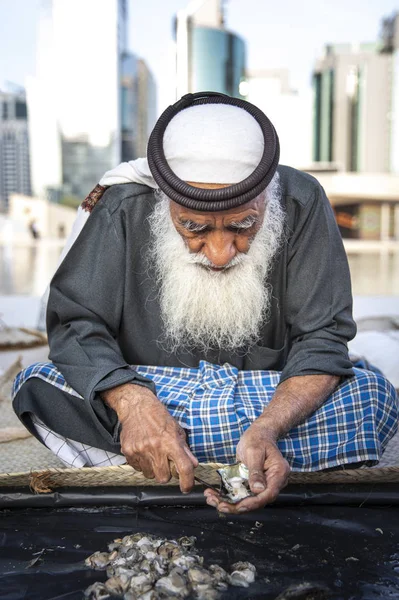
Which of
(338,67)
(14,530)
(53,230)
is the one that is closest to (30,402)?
(14,530)

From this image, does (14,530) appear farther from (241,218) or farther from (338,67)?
(338,67)

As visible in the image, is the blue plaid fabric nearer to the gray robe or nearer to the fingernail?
the gray robe

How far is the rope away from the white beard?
1.28ft

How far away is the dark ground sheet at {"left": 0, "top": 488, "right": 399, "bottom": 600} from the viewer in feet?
4.10

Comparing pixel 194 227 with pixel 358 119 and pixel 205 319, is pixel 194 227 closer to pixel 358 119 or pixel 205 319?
pixel 205 319

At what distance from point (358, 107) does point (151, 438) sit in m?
19.6

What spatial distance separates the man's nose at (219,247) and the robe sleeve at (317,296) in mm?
248

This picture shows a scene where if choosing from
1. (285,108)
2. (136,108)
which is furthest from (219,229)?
(285,108)

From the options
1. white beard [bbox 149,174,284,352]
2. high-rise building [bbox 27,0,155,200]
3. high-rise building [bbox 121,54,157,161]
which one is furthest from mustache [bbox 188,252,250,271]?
high-rise building [bbox 121,54,157,161]

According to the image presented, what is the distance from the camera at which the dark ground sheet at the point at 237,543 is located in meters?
1.25

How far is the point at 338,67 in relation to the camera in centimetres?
1688

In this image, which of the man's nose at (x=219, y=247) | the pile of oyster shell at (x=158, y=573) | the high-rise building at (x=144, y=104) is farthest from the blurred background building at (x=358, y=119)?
the pile of oyster shell at (x=158, y=573)

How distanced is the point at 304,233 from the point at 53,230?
25872 millimetres

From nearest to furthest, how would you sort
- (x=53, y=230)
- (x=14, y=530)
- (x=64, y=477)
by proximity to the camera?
(x=14, y=530), (x=64, y=477), (x=53, y=230)
